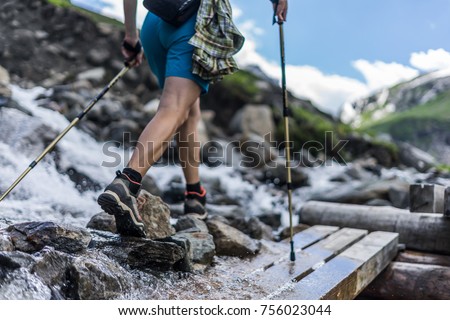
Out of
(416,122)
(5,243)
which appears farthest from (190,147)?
(416,122)

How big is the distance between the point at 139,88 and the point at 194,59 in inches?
571

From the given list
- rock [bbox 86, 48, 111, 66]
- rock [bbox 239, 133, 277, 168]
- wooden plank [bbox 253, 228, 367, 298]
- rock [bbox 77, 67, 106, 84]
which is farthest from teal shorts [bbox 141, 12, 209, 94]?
rock [bbox 86, 48, 111, 66]

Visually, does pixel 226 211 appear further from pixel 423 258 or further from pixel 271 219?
pixel 423 258

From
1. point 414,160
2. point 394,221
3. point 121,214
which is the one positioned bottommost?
point 414,160

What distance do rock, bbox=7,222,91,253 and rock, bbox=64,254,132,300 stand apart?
13 centimetres

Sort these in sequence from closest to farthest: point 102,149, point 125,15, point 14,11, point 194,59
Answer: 1. point 194,59
2. point 125,15
3. point 102,149
4. point 14,11

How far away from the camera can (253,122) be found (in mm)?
15734

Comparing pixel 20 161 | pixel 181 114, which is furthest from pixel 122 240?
pixel 20 161

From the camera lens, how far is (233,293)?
2438mm

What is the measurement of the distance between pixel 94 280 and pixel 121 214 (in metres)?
0.65

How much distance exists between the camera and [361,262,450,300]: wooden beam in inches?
139

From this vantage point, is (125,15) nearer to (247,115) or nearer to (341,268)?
(341,268)
